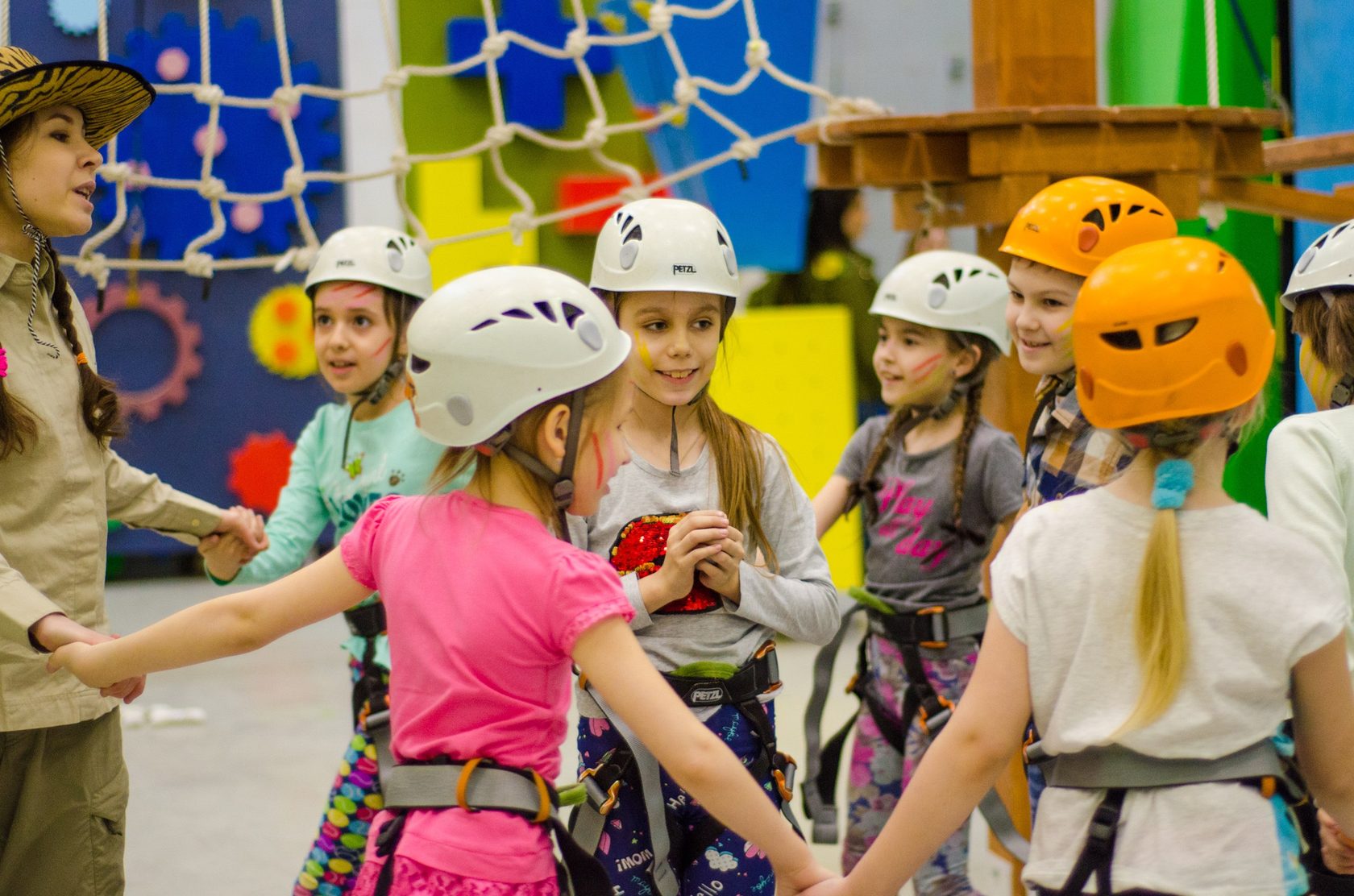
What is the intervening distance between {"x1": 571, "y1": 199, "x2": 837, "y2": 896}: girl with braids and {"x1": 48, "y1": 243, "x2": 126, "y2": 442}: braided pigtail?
2.80 feet

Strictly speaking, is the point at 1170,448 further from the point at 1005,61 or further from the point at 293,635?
the point at 293,635

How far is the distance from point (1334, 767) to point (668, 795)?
998 millimetres

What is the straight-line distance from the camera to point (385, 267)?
120 inches

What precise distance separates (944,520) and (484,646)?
1.69 metres

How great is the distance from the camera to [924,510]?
3129 millimetres

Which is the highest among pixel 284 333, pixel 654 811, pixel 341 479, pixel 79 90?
pixel 79 90

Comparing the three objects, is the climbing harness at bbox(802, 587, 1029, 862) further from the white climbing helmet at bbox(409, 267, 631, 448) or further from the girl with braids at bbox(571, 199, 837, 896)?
the white climbing helmet at bbox(409, 267, 631, 448)

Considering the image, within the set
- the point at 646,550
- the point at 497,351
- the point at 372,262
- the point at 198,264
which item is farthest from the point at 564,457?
the point at 198,264

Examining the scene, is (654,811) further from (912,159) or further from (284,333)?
(284,333)

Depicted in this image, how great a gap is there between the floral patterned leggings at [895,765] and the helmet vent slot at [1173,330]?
1591 mm

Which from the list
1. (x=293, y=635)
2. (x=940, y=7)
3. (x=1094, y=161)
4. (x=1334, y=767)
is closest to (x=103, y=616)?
(x=1334, y=767)

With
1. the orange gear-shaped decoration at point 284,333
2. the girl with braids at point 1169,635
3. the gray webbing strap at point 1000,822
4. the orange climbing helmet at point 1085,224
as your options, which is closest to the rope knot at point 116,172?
the orange climbing helmet at point 1085,224

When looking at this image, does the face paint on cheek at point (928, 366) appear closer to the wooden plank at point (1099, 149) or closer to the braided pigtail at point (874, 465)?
the braided pigtail at point (874, 465)

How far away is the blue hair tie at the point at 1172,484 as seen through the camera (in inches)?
60.6
